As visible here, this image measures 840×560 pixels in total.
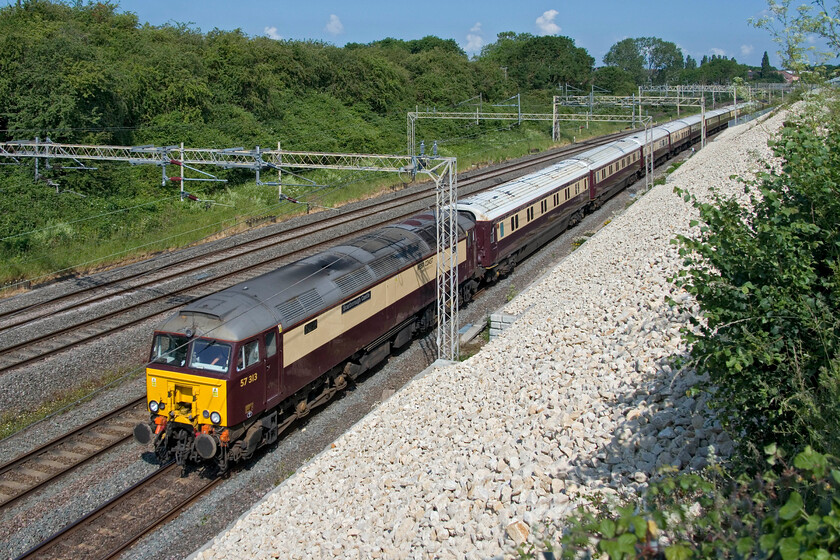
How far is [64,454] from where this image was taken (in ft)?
43.8

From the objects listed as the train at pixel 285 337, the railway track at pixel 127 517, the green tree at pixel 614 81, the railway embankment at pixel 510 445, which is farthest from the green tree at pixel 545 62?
the railway track at pixel 127 517

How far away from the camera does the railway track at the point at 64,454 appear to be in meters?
12.2

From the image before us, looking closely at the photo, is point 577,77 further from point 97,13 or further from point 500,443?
point 500,443

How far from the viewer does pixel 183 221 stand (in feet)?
108

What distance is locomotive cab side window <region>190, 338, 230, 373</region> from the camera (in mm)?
12078

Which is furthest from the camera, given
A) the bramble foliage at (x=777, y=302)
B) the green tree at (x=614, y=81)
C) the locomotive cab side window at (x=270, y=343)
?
the green tree at (x=614, y=81)

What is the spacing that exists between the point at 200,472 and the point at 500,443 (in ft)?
20.4

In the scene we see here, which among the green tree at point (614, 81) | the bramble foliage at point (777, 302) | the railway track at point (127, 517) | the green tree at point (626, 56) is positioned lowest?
the railway track at point (127, 517)

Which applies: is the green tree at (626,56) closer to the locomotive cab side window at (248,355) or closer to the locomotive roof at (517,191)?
the locomotive roof at (517,191)

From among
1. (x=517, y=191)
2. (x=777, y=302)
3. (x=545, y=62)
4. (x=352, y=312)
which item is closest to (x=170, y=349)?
(x=352, y=312)

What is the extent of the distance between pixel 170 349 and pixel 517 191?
1599 cm

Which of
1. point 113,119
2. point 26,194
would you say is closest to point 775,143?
point 26,194

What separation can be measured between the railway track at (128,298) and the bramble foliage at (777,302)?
1591cm

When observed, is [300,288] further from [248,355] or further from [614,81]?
[614,81]
